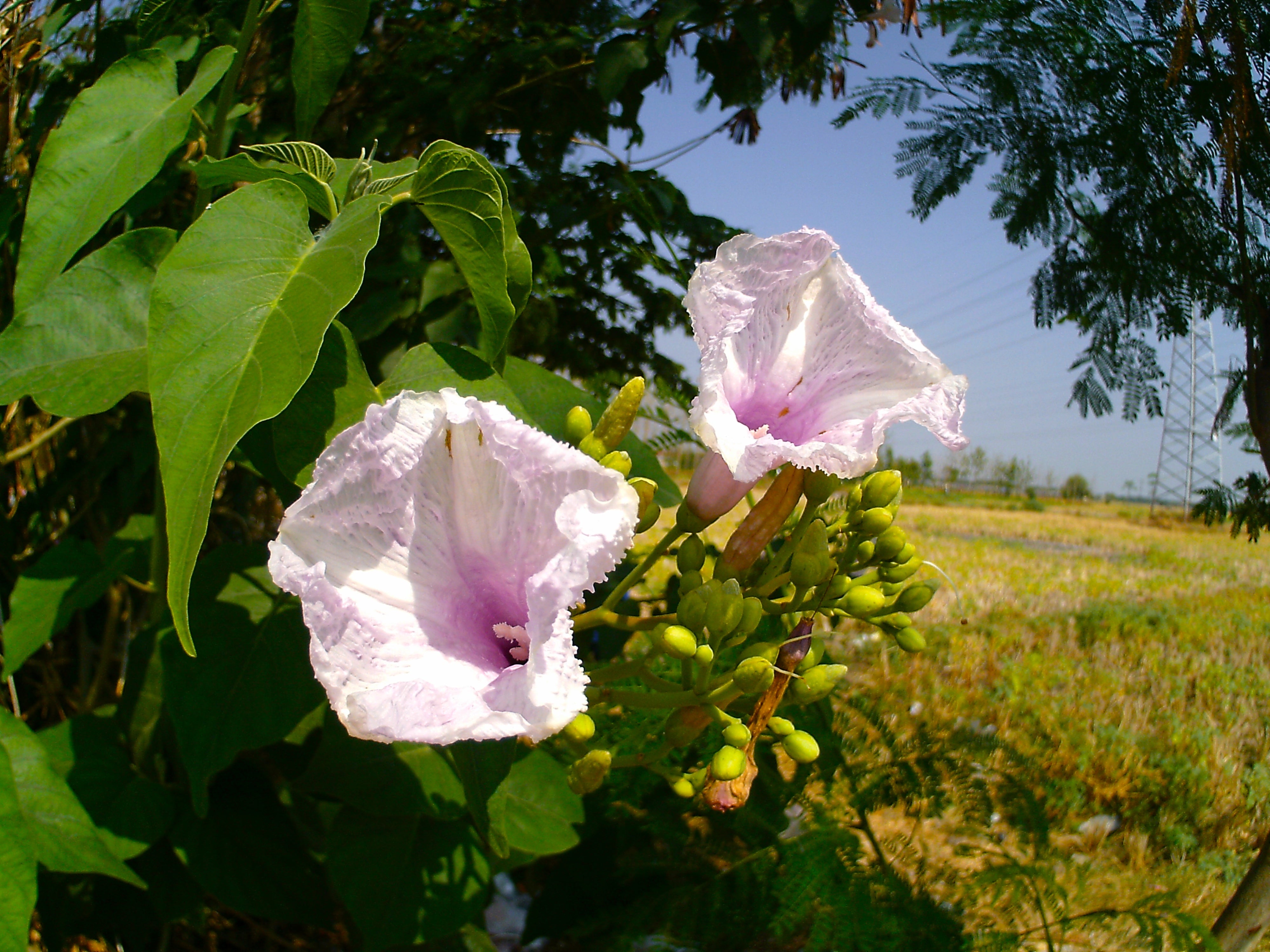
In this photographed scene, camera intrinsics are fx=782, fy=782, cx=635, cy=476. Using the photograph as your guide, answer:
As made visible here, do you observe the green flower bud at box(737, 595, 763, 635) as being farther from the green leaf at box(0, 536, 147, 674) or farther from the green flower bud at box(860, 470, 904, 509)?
the green leaf at box(0, 536, 147, 674)

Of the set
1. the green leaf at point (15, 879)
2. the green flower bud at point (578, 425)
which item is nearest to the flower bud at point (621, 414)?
the green flower bud at point (578, 425)

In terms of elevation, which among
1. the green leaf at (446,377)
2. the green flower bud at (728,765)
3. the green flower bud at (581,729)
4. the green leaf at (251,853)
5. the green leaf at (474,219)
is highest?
the green leaf at (474,219)

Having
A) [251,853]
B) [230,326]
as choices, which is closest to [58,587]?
[251,853]

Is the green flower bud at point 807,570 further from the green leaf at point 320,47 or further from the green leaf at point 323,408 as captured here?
the green leaf at point 320,47

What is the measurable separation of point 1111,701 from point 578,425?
1.70 meters

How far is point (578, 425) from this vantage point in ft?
1.66

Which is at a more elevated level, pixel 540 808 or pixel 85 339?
pixel 85 339

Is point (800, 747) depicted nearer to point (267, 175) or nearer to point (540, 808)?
point (540, 808)

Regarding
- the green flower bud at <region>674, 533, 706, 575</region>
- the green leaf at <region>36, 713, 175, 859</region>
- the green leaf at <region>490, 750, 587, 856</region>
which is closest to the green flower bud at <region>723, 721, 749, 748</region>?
the green flower bud at <region>674, 533, 706, 575</region>

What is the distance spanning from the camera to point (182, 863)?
79 centimetres

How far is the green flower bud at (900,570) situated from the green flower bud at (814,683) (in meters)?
0.08

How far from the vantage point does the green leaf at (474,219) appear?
464 millimetres

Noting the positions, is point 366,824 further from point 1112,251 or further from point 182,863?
point 1112,251

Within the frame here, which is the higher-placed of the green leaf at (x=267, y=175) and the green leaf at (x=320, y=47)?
the green leaf at (x=320, y=47)
